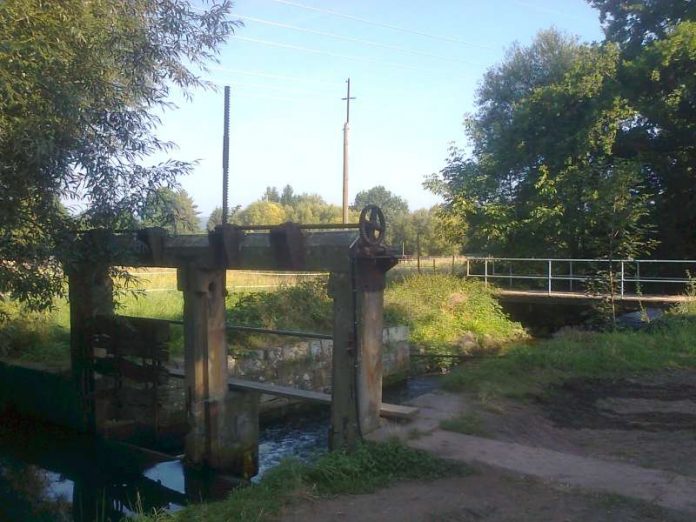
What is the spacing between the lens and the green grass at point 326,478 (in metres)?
5.49

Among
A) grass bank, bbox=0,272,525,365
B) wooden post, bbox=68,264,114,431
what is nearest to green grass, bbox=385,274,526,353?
grass bank, bbox=0,272,525,365

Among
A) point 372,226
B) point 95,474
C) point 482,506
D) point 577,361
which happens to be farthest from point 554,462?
point 95,474

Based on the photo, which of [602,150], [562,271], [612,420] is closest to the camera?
[612,420]

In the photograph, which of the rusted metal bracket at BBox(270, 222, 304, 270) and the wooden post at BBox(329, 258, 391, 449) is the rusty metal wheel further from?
the rusted metal bracket at BBox(270, 222, 304, 270)

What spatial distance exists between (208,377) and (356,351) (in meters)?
2.70

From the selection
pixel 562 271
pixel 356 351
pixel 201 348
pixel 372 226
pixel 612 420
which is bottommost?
pixel 612 420

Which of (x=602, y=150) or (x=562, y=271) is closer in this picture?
(x=602, y=150)

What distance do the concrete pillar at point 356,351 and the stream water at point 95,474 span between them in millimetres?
1067

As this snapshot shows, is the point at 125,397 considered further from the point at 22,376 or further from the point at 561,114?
the point at 561,114

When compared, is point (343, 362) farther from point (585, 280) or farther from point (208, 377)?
point (585, 280)

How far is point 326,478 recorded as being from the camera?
6160 millimetres

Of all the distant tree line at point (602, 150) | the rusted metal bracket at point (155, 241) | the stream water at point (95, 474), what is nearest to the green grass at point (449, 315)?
the distant tree line at point (602, 150)

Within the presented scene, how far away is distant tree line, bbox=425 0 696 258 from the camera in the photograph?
2083cm

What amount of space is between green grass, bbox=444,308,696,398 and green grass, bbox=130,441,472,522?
2710 mm
